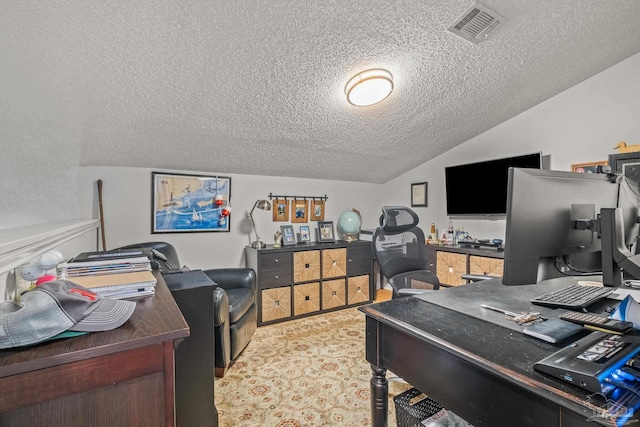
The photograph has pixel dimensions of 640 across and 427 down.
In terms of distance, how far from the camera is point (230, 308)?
7.48 ft

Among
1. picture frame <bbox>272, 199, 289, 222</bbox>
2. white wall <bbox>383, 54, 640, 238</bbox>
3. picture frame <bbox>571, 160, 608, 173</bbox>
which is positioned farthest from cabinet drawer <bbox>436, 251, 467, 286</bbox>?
picture frame <bbox>272, 199, 289, 222</bbox>

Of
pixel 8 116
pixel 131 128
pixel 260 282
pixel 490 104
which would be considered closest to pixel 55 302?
pixel 8 116

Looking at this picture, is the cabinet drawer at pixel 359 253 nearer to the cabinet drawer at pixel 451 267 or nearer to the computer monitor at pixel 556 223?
the cabinet drawer at pixel 451 267

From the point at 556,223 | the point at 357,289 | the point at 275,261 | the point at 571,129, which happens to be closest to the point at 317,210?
the point at 275,261

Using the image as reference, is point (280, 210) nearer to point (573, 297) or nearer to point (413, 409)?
point (413, 409)

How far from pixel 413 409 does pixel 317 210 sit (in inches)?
114

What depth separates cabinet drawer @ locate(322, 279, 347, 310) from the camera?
3542 millimetres

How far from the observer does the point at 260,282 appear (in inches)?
123

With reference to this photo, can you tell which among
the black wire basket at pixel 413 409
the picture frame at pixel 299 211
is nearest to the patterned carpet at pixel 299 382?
the black wire basket at pixel 413 409

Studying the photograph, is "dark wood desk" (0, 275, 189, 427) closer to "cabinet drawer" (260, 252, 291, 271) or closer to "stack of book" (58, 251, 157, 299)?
"stack of book" (58, 251, 157, 299)

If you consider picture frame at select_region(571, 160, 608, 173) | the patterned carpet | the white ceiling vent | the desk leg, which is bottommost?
the patterned carpet

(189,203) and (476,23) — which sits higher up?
(476,23)

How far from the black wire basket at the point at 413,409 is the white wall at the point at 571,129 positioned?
8.06ft

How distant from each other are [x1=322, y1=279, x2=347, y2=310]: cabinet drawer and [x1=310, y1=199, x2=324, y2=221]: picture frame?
894 millimetres
